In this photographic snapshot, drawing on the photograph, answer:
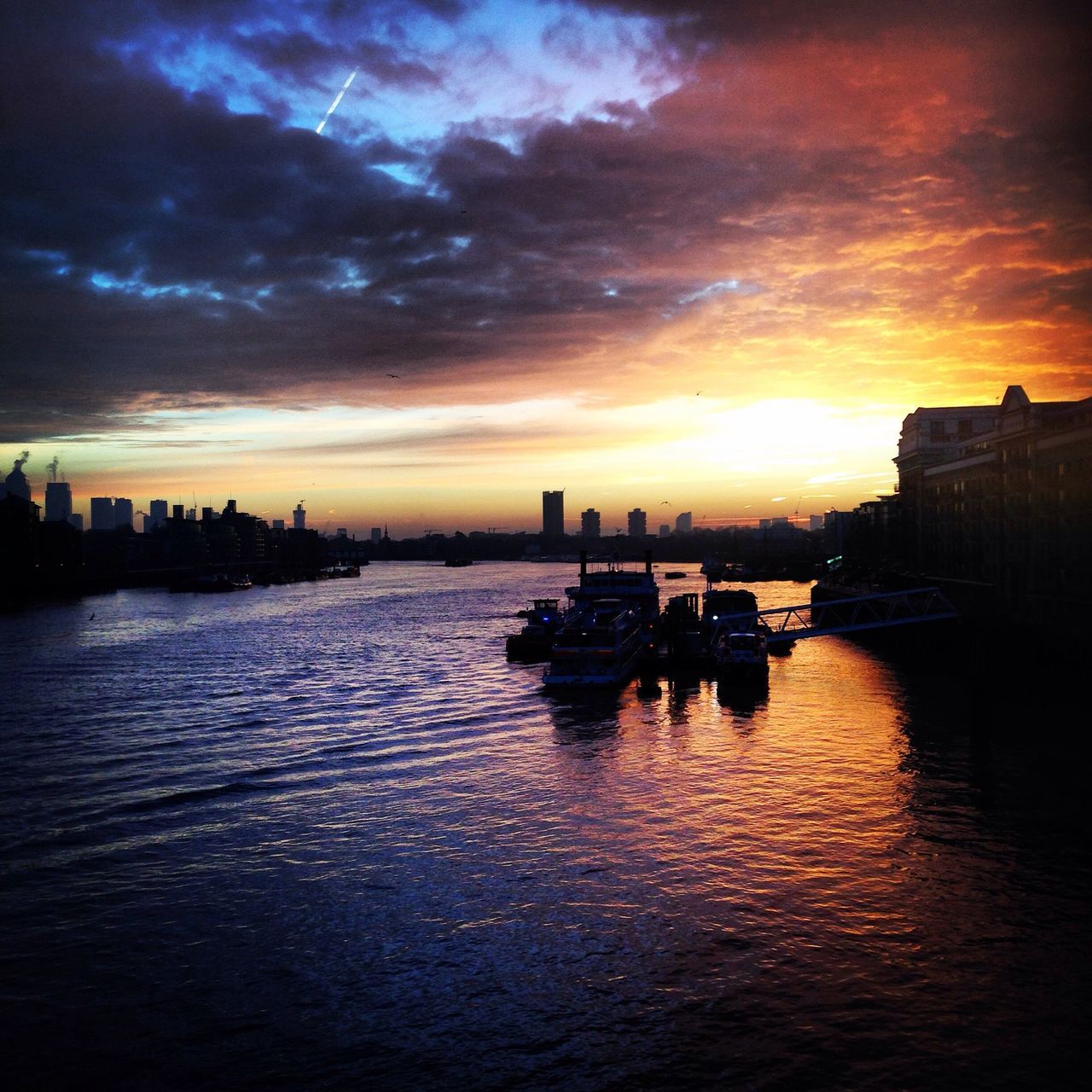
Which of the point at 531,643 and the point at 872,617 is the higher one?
the point at 872,617

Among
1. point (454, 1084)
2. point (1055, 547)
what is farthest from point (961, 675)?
point (454, 1084)

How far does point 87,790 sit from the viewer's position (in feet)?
92.5

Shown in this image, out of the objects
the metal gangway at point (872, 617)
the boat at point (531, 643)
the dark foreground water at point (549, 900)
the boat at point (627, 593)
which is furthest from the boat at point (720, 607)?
the dark foreground water at point (549, 900)

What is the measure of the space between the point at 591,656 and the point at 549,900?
30.0 metres

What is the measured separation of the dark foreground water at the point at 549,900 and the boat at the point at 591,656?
6.97m

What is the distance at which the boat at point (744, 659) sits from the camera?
4859 cm

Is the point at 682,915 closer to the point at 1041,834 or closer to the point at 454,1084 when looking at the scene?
the point at 454,1084

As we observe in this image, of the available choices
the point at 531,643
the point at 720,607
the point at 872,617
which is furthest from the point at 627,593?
the point at 872,617

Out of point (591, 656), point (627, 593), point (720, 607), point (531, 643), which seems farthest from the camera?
point (720, 607)

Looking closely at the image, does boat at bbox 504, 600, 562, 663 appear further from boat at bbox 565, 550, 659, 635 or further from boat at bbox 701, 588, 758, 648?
boat at bbox 701, 588, 758, 648

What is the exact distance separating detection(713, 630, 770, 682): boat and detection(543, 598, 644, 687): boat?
6.05 meters

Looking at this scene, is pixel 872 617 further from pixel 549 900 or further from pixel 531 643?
pixel 549 900

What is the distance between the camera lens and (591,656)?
159ft

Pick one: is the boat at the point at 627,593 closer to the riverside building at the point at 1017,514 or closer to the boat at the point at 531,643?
the boat at the point at 531,643
